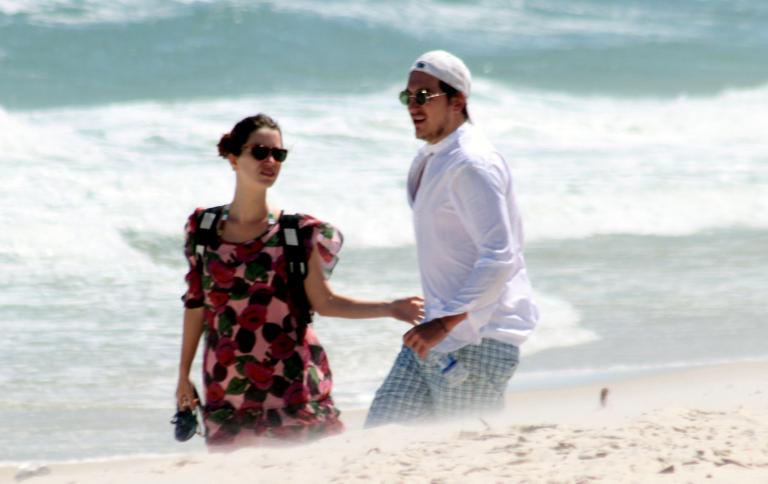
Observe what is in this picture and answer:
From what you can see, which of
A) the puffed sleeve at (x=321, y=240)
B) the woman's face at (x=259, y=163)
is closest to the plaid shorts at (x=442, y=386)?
the puffed sleeve at (x=321, y=240)

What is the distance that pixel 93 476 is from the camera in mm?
4441

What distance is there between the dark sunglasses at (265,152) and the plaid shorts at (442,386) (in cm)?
69

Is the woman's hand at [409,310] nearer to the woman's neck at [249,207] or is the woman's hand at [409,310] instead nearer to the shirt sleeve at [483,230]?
the shirt sleeve at [483,230]

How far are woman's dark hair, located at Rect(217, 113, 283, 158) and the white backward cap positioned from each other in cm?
49

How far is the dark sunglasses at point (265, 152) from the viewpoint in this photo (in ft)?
14.0

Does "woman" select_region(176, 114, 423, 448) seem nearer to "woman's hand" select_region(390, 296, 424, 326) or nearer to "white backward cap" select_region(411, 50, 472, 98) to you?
"woman's hand" select_region(390, 296, 424, 326)

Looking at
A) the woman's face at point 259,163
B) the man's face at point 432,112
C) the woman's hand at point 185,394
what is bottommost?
the woman's hand at point 185,394

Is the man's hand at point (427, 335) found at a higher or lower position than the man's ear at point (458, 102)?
lower

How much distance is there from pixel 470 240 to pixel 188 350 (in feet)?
3.03

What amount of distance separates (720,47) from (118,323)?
2046cm

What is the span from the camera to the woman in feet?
13.8

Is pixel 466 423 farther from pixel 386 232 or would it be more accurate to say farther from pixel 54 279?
pixel 386 232

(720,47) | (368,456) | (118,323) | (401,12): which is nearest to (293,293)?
(368,456)

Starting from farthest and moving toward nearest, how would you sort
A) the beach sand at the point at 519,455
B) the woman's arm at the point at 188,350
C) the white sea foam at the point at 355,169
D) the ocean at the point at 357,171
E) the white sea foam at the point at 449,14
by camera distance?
the white sea foam at the point at 449,14
the white sea foam at the point at 355,169
the ocean at the point at 357,171
the woman's arm at the point at 188,350
the beach sand at the point at 519,455
